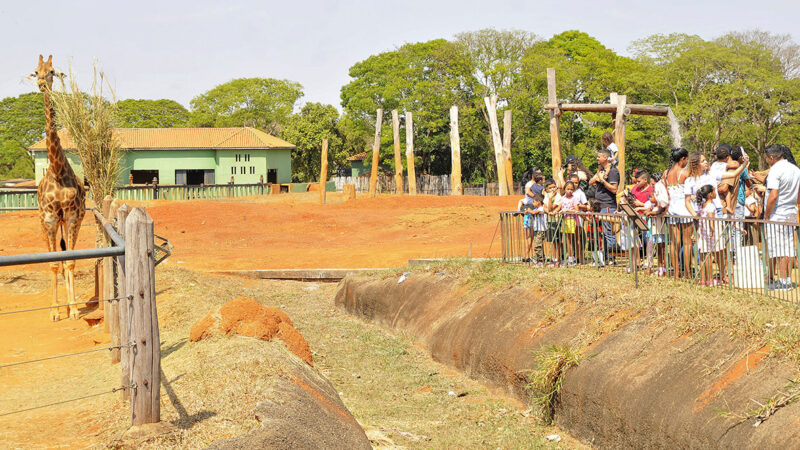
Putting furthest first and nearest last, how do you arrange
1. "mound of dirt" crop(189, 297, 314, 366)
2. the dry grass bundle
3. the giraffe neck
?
1. the dry grass bundle
2. the giraffe neck
3. "mound of dirt" crop(189, 297, 314, 366)

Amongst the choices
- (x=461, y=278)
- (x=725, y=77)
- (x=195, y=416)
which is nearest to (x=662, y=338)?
(x=195, y=416)

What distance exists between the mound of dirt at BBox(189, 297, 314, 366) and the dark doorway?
49394 mm

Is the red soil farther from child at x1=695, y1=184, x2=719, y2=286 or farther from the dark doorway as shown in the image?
the dark doorway

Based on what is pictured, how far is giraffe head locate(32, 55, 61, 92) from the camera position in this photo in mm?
13414

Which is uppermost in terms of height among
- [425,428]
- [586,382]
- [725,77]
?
[725,77]

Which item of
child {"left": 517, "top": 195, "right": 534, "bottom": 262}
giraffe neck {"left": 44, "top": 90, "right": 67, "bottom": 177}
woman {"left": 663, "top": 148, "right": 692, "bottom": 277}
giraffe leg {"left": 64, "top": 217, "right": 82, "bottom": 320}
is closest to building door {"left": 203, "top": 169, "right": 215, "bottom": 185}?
giraffe leg {"left": 64, "top": 217, "right": 82, "bottom": 320}

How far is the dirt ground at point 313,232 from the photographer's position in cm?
2069

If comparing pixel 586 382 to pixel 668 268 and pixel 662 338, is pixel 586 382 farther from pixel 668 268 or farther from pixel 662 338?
pixel 668 268

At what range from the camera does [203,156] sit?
57.2m

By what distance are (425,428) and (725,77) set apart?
42593 mm

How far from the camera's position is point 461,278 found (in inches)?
499

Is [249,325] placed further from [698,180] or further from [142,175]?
[142,175]

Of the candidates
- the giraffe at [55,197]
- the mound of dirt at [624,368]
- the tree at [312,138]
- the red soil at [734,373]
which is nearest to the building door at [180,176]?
the tree at [312,138]

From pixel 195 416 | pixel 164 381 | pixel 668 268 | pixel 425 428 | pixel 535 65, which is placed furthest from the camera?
pixel 535 65
